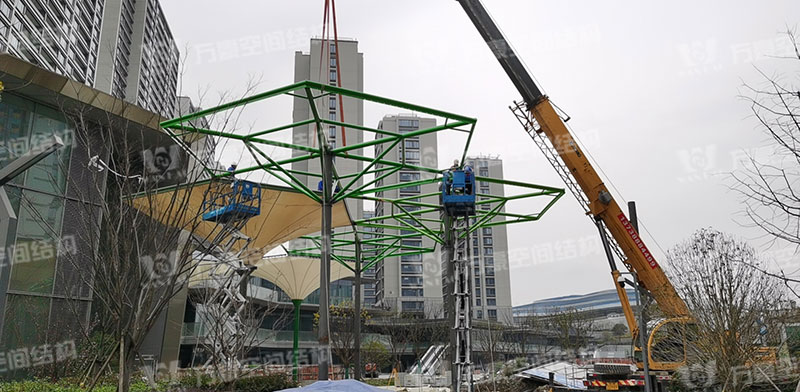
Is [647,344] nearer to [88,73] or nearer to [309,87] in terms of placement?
[309,87]

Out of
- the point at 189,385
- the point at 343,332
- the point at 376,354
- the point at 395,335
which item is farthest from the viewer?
the point at 395,335

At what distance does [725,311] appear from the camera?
577 inches

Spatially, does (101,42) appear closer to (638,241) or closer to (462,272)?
(462,272)

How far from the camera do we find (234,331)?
15.9 meters

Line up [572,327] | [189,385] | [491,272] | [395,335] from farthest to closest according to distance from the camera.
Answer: [491,272] < [572,327] < [395,335] < [189,385]

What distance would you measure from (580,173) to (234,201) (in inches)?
383

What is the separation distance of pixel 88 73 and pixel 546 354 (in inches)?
1956

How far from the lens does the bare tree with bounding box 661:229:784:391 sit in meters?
14.7

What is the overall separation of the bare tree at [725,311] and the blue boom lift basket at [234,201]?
11528mm

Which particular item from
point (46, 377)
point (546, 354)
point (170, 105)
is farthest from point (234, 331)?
point (170, 105)

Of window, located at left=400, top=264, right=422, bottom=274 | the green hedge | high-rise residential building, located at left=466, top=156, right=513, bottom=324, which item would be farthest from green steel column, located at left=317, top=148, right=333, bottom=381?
window, located at left=400, top=264, right=422, bottom=274

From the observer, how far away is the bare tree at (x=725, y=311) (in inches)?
578

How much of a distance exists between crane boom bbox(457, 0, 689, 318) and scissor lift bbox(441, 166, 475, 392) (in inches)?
181

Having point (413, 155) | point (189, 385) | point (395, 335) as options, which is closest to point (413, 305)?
point (413, 155)
